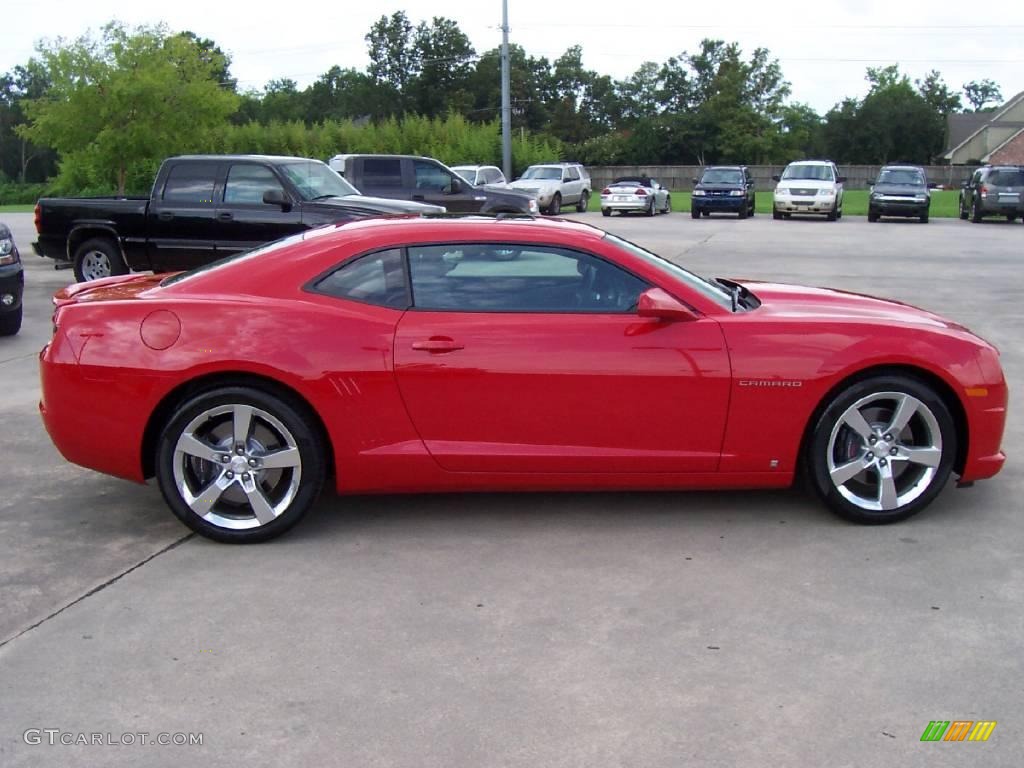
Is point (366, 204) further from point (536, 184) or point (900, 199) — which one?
point (900, 199)

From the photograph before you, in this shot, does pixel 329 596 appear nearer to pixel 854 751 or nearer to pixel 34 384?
pixel 854 751

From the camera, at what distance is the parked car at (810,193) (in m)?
32.3

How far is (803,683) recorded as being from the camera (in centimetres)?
360

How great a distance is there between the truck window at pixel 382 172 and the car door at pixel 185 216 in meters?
9.56

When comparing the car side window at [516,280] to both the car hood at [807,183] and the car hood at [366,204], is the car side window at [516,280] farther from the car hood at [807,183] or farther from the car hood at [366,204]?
the car hood at [807,183]

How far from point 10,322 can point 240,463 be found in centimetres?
676

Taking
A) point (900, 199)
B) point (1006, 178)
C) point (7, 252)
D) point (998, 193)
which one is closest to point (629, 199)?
point (900, 199)

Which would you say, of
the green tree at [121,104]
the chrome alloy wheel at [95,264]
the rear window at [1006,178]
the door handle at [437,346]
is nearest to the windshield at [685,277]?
the door handle at [437,346]

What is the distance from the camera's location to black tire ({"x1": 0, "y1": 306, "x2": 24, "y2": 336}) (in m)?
10.4

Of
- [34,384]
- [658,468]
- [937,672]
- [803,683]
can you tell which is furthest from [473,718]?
[34,384]

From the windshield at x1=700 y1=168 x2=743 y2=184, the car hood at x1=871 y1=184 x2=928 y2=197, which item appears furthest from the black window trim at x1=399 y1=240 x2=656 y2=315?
the windshield at x1=700 y1=168 x2=743 y2=184

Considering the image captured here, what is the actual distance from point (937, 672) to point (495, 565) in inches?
71.6

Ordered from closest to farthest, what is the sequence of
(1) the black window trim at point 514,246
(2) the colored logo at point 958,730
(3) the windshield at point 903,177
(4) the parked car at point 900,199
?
(2) the colored logo at point 958,730
(1) the black window trim at point 514,246
(4) the parked car at point 900,199
(3) the windshield at point 903,177

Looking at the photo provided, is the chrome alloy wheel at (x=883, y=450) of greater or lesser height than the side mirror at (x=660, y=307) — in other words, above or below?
below
